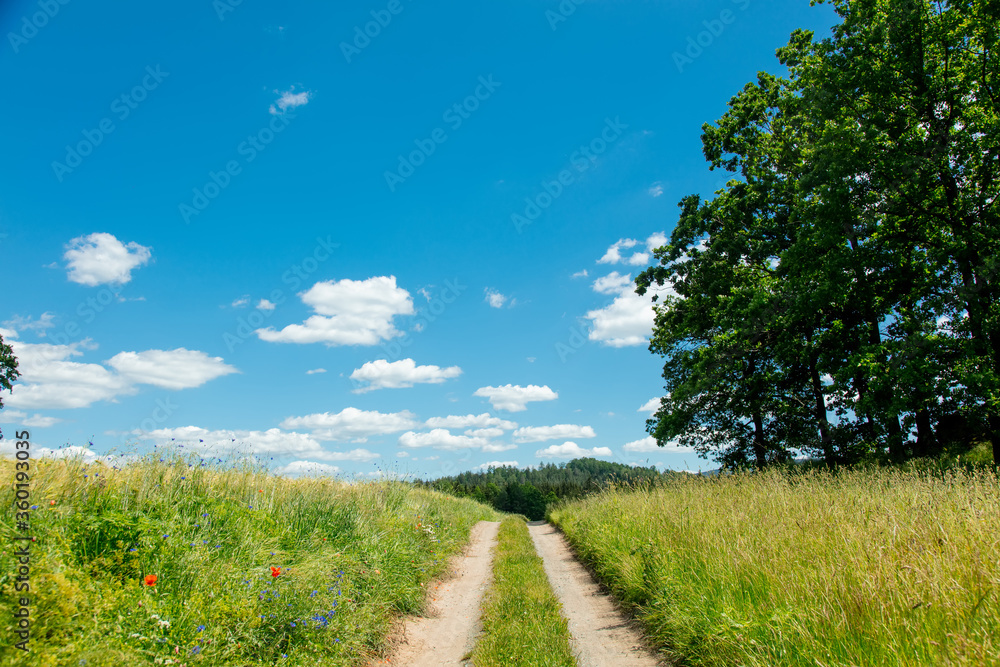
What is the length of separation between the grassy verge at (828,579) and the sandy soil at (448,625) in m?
2.63

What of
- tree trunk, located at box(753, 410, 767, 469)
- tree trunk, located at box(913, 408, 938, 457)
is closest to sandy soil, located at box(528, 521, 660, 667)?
tree trunk, located at box(913, 408, 938, 457)

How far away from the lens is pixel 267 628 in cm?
506

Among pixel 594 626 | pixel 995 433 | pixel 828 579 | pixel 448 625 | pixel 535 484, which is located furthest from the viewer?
pixel 535 484

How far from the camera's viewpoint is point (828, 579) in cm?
447

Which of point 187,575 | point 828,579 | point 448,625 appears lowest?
point 448,625

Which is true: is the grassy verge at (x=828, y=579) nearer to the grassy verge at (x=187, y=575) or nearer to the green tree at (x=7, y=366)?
the grassy verge at (x=187, y=575)

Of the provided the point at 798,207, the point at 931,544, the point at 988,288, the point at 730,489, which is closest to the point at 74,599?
the point at 931,544

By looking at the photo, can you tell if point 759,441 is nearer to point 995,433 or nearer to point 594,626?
point 995,433

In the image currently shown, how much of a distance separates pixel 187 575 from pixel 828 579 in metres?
6.29

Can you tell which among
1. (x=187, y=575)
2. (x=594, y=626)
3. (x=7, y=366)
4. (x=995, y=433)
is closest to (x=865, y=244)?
(x=995, y=433)

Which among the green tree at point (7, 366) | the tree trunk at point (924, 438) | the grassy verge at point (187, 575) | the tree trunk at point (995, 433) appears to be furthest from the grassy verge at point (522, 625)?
the green tree at point (7, 366)

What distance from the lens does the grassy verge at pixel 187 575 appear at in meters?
3.88

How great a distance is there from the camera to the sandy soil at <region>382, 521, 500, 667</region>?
256 inches

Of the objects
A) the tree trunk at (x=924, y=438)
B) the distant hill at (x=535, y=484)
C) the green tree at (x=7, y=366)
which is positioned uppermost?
the green tree at (x=7, y=366)
